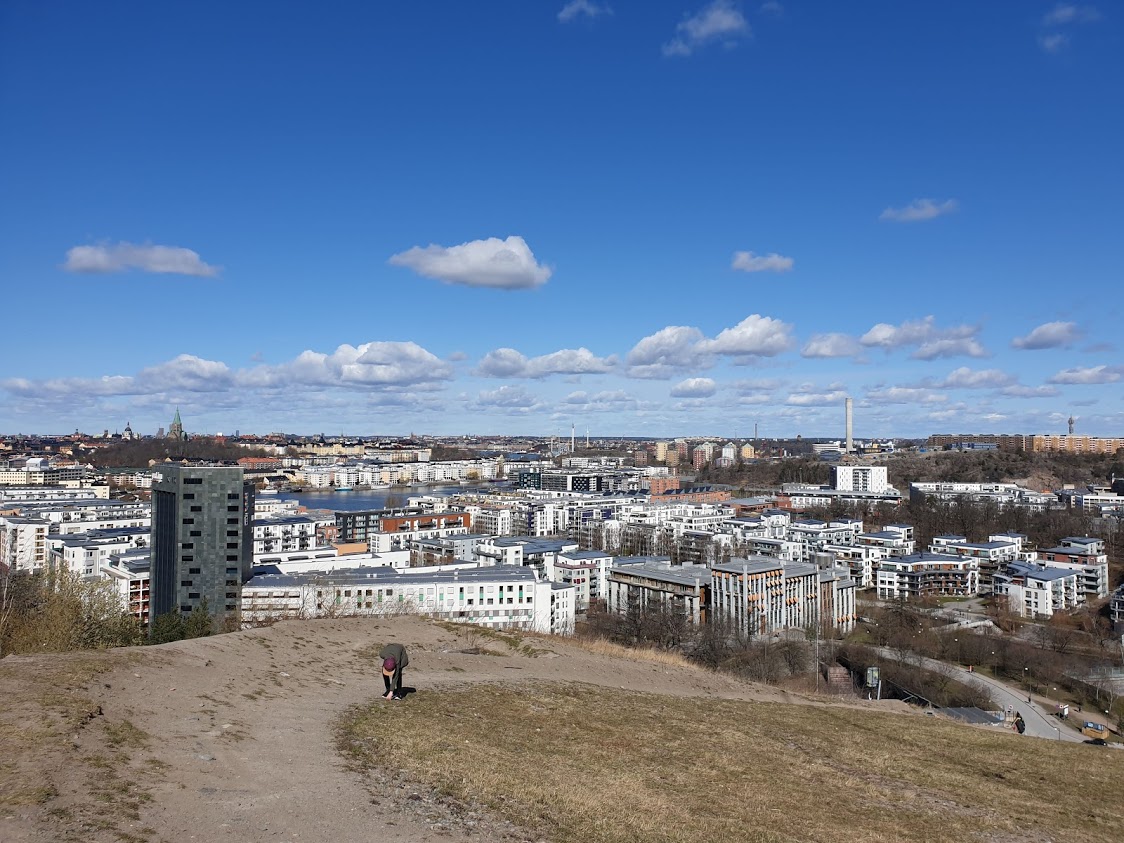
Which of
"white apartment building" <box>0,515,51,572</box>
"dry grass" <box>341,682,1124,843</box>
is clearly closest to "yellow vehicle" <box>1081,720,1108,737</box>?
"dry grass" <box>341,682,1124,843</box>

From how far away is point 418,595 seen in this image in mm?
20000

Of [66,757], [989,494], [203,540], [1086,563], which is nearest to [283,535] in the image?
[203,540]

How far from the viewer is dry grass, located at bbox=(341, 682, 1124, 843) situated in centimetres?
435

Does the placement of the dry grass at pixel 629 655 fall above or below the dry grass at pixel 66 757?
below

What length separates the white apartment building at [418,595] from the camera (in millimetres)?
18891

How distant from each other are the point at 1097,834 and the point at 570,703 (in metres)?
3.92

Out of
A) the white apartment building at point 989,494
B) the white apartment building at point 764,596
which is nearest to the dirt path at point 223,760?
the white apartment building at point 764,596

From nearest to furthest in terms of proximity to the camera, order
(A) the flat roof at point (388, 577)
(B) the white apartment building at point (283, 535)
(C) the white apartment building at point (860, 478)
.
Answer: (A) the flat roof at point (388, 577), (B) the white apartment building at point (283, 535), (C) the white apartment building at point (860, 478)

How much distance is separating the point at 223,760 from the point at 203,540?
17037mm

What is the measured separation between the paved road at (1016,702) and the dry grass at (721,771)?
10.2 metres

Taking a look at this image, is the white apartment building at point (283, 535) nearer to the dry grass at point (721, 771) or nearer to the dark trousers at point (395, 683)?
the dark trousers at point (395, 683)

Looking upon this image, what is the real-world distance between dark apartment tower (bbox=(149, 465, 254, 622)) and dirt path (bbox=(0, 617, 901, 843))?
1255 cm

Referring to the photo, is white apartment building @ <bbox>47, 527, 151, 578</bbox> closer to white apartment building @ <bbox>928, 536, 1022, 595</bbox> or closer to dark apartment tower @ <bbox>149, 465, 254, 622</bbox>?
dark apartment tower @ <bbox>149, 465, 254, 622</bbox>

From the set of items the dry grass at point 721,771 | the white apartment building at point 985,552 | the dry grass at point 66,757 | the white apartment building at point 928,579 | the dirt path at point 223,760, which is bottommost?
the white apartment building at point 928,579
